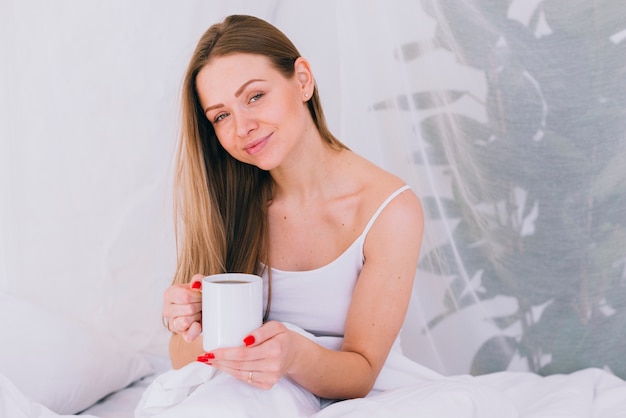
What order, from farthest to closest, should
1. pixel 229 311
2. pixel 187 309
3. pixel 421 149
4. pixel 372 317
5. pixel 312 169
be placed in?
pixel 421 149 < pixel 312 169 < pixel 372 317 < pixel 187 309 < pixel 229 311

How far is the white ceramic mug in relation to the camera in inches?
38.1

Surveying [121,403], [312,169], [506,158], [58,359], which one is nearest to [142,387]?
[121,403]

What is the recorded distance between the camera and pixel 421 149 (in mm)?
1658

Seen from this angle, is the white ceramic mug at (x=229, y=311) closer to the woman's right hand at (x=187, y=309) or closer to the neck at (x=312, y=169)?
the woman's right hand at (x=187, y=309)

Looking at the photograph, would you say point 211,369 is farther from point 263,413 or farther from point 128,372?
point 128,372

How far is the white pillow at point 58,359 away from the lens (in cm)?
148

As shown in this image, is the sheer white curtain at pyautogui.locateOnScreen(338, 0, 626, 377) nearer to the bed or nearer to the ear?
the bed

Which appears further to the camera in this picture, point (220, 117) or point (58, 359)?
point (58, 359)

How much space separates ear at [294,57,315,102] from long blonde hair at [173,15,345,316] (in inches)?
0.7

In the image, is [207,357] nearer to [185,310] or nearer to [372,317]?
[185,310]

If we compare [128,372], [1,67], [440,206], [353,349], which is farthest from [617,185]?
[1,67]

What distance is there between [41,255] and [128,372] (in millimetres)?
446

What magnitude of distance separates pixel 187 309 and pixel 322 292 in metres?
0.30

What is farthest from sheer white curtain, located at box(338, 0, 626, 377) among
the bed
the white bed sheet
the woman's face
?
the white bed sheet
